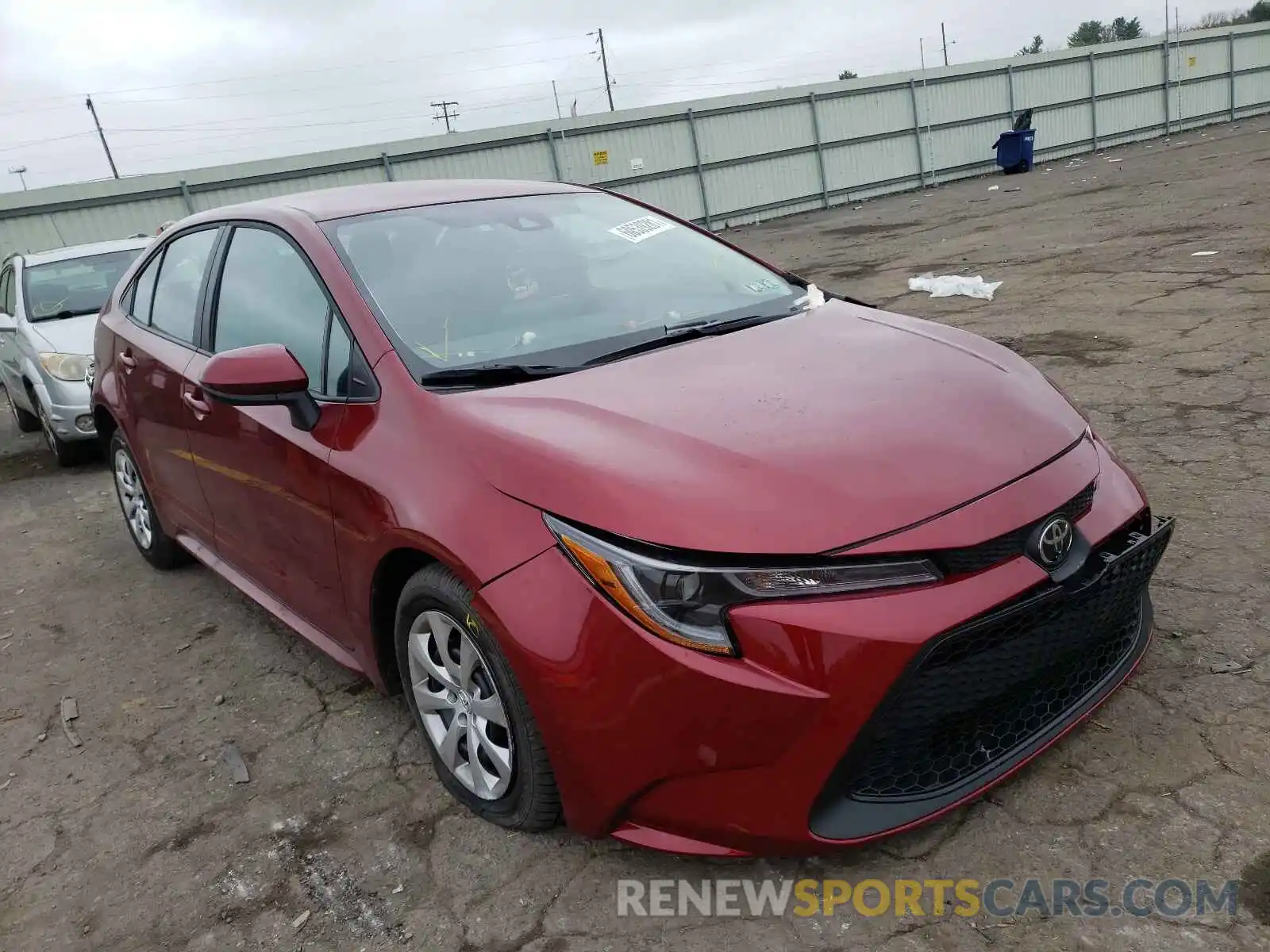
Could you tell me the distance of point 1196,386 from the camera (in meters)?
4.80

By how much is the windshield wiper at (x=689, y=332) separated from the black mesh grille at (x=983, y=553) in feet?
3.43

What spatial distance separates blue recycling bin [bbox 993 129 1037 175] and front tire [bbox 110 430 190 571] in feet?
73.7

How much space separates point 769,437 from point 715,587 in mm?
392

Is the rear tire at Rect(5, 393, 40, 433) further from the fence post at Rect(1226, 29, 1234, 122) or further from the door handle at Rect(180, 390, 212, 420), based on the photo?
the fence post at Rect(1226, 29, 1234, 122)

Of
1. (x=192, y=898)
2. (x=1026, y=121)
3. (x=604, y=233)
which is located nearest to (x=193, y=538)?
(x=192, y=898)

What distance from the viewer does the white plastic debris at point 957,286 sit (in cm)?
793

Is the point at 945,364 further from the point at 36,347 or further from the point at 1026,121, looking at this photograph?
the point at 1026,121

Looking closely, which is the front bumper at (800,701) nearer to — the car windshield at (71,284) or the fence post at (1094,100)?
the car windshield at (71,284)

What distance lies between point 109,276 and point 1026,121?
21833mm

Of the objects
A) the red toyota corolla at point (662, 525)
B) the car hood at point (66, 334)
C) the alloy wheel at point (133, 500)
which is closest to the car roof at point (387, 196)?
the red toyota corolla at point (662, 525)

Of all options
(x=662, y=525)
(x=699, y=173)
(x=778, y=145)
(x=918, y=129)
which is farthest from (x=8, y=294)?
(x=918, y=129)

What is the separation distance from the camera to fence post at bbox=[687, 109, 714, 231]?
20.7 meters

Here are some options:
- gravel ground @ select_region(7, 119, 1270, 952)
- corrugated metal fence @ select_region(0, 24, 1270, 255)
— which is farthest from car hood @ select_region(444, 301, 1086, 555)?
corrugated metal fence @ select_region(0, 24, 1270, 255)

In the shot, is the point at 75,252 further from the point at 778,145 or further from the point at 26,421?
the point at 778,145
